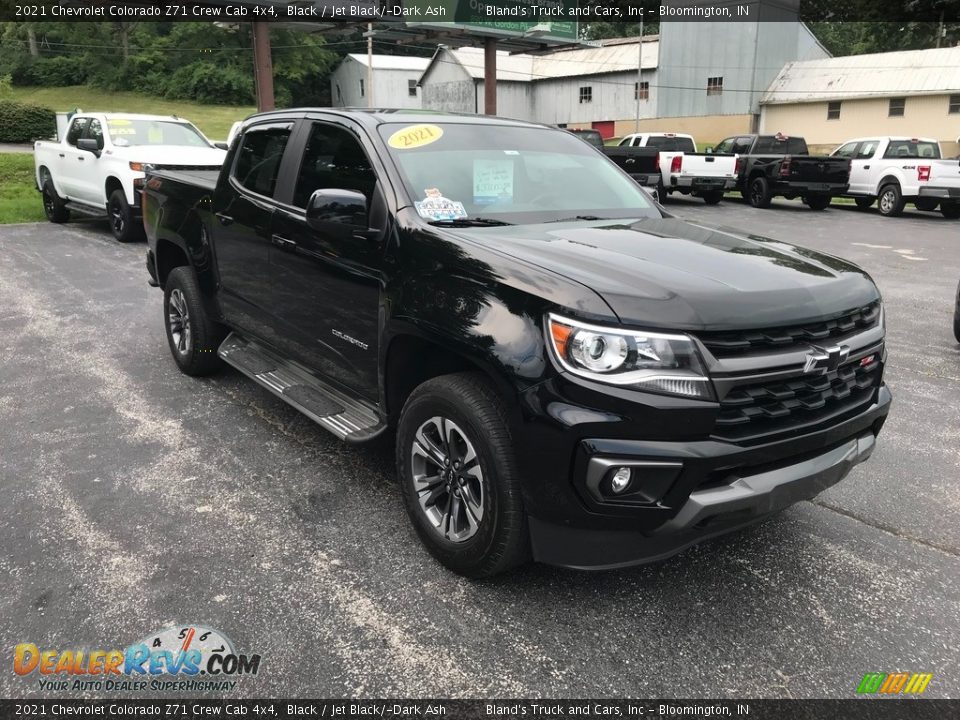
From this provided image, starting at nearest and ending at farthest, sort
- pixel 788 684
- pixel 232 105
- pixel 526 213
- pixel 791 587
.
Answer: pixel 788 684 → pixel 791 587 → pixel 526 213 → pixel 232 105

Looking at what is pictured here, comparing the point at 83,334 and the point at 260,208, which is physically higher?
the point at 260,208

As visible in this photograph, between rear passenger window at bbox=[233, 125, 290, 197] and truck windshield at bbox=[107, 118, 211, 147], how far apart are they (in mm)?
8042

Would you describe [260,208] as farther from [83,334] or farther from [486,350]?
[83,334]

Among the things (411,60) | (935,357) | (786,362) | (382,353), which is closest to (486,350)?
(382,353)

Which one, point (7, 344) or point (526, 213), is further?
point (7, 344)

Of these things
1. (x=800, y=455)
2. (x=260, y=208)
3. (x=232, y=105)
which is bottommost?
(x=800, y=455)

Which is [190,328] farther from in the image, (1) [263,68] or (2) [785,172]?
(2) [785,172]

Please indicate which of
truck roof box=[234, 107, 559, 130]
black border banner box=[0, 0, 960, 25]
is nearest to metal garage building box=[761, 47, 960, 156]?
black border banner box=[0, 0, 960, 25]

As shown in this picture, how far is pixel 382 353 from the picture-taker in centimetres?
335

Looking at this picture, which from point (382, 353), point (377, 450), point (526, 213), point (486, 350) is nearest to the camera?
point (486, 350)

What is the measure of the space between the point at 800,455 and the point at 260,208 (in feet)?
10.5

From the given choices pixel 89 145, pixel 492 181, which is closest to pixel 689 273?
pixel 492 181

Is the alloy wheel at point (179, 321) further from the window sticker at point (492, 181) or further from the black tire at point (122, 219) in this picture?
the black tire at point (122, 219)

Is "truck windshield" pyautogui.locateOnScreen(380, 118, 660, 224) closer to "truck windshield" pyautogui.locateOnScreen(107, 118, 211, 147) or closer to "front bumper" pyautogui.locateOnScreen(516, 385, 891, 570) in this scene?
"front bumper" pyautogui.locateOnScreen(516, 385, 891, 570)
